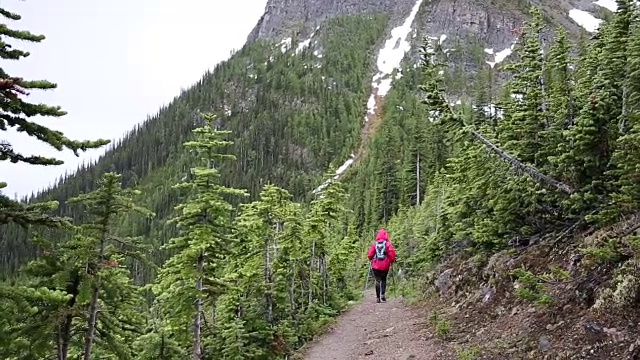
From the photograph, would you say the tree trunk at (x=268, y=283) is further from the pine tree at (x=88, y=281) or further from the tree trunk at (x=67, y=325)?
the tree trunk at (x=67, y=325)

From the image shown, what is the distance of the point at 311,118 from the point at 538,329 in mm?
144307

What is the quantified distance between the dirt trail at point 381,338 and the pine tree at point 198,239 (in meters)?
3.44

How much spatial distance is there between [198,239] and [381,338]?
522cm

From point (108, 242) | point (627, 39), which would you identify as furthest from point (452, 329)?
point (108, 242)

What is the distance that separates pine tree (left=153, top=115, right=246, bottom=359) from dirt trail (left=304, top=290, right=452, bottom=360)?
3442 mm

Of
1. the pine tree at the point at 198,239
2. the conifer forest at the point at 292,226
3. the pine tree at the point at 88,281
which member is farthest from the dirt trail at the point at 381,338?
the pine tree at the point at 88,281

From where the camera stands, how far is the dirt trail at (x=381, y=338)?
10914 mm

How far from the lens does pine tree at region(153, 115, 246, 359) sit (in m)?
12.9

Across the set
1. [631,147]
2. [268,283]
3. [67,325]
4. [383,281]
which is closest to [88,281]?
[67,325]

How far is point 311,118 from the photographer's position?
151m

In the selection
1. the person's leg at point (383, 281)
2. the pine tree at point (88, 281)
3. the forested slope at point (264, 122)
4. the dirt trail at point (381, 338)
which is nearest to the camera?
the pine tree at point (88, 281)

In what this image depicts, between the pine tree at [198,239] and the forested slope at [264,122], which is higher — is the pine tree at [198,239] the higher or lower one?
the lower one

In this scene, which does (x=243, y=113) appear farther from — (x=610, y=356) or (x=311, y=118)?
(x=610, y=356)

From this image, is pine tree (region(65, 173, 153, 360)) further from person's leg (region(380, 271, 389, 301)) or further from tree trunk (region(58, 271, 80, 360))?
person's leg (region(380, 271, 389, 301))
